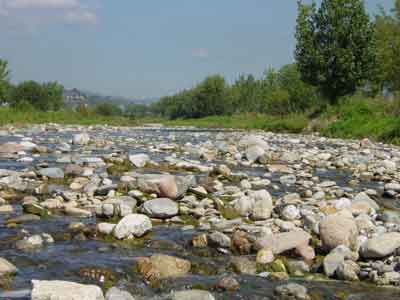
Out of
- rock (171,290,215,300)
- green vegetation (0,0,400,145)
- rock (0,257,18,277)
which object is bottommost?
rock (171,290,215,300)

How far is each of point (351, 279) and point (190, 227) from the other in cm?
233

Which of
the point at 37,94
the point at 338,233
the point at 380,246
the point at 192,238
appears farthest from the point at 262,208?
the point at 37,94

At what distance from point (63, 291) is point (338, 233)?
127 inches

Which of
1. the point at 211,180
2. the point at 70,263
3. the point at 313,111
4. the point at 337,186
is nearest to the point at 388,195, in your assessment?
the point at 337,186

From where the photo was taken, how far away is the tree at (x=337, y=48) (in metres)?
34.3

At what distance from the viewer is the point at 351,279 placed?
505 cm

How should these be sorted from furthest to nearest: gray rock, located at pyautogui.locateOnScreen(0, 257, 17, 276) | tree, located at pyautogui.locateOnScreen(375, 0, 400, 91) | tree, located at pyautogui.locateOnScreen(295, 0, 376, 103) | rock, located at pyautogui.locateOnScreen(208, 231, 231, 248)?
tree, located at pyautogui.locateOnScreen(375, 0, 400, 91) < tree, located at pyautogui.locateOnScreen(295, 0, 376, 103) < rock, located at pyautogui.locateOnScreen(208, 231, 231, 248) < gray rock, located at pyautogui.locateOnScreen(0, 257, 17, 276)

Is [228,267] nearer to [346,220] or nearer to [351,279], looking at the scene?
[351,279]

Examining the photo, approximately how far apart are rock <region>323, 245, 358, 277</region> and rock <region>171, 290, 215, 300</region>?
1433 millimetres

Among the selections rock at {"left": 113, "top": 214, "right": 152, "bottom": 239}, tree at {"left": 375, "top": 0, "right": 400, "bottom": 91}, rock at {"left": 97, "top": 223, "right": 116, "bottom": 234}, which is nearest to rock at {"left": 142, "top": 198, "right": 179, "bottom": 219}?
rock at {"left": 113, "top": 214, "right": 152, "bottom": 239}

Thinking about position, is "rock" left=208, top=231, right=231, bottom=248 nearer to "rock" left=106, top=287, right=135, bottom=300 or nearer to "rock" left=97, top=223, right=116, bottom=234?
"rock" left=97, top=223, right=116, bottom=234

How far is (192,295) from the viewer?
4332 mm

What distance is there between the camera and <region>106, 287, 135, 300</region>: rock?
162 inches

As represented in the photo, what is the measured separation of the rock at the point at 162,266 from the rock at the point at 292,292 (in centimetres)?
100
